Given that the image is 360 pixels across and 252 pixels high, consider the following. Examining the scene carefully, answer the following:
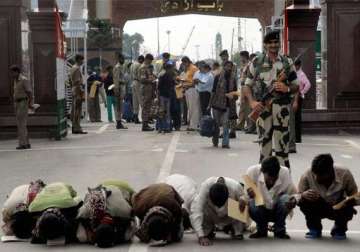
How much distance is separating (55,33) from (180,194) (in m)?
11.6

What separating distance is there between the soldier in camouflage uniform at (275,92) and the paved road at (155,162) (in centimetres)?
133

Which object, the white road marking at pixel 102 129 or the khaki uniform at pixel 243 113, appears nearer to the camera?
the khaki uniform at pixel 243 113

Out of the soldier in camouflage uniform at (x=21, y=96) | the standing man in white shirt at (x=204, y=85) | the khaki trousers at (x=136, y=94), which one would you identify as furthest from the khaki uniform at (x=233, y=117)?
the khaki trousers at (x=136, y=94)

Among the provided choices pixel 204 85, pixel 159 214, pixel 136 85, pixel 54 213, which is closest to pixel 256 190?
pixel 159 214

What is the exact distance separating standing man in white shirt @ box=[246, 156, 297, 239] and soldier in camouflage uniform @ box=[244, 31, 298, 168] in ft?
6.38

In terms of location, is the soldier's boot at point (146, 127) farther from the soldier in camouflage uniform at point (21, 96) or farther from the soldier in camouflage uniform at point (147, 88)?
the soldier in camouflage uniform at point (21, 96)

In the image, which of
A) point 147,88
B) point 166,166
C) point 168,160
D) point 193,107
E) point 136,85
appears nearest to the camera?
point 166,166

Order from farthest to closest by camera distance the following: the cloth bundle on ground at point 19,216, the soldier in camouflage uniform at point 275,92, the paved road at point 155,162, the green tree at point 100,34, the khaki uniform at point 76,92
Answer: the green tree at point 100,34 → the khaki uniform at point 76,92 → the soldier in camouflage uniform at point 275,92 → the cloth bundle on ground at point 19,216 → the paved road at point 155,162

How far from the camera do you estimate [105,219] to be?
8.06m

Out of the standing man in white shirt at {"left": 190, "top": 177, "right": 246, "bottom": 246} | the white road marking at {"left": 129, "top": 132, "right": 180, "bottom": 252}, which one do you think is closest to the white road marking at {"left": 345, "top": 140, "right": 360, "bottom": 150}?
the white road marking at {"left": 129, "top": 132, "right": 180, "bottom": 252}

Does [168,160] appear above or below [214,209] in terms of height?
below

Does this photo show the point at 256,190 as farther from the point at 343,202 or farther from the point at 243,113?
the point at 243,113

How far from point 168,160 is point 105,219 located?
638 cm

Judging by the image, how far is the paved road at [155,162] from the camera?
321 inches
